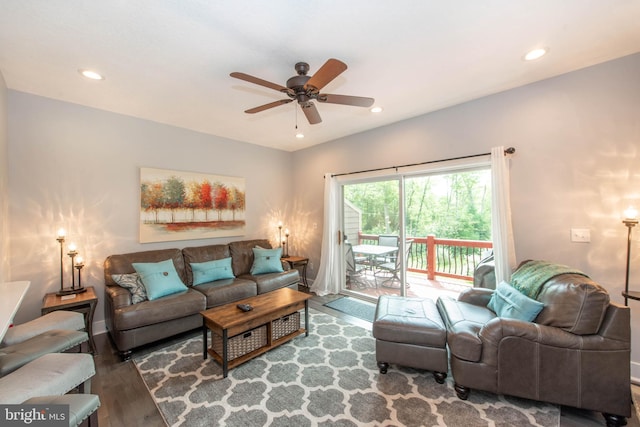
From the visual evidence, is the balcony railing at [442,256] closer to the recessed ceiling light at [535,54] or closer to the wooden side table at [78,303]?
the recessed ceiling light at [535,54]

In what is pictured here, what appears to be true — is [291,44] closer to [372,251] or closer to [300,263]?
[372,251]

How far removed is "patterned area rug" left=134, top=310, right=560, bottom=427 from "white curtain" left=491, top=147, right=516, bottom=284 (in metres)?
1.24

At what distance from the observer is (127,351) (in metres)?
2.52

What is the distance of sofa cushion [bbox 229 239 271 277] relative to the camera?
160 inches

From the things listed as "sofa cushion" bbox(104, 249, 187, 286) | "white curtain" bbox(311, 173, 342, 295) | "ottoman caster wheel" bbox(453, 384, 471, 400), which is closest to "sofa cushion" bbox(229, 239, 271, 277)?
"sofa cushion" bbox(104, 249, 187, 286)

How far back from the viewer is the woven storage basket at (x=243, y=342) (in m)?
2.38

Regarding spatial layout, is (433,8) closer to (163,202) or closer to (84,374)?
(84,374)

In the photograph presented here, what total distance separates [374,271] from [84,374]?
3829mm

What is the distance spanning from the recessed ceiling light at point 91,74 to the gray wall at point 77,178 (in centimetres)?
91

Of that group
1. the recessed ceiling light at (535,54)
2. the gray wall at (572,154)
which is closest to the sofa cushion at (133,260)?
the gray wall at (572,154)

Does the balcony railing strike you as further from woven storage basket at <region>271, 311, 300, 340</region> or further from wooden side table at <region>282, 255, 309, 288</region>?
woven storage basket at <region>271, 311, 300, 340</region>

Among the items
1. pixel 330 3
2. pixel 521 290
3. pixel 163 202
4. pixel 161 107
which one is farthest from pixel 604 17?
pixel 163 202

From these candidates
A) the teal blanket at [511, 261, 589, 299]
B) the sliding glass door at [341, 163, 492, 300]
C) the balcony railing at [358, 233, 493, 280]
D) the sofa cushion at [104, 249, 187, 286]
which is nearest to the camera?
the teal blanket at [511, 261, 589, 299]

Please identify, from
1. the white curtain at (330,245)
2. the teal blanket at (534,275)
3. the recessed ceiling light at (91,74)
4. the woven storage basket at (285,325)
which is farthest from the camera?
the white curtain at (330,245)
